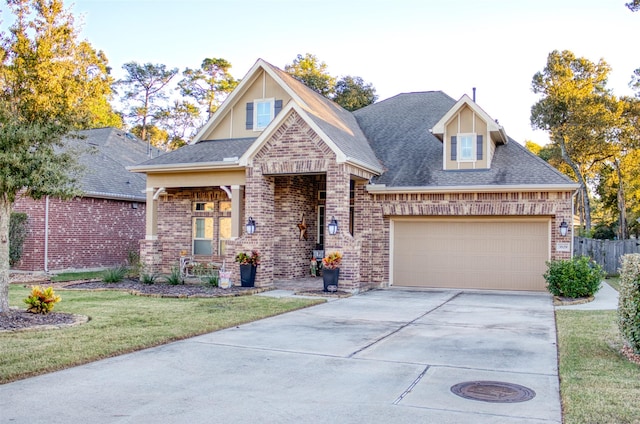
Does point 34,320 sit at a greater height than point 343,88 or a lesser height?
lesser

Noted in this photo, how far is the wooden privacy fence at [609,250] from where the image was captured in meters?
23.6

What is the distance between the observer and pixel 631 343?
25.3 feet

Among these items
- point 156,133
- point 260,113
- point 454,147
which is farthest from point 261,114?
point 156,133

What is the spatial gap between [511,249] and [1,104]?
43.0ft

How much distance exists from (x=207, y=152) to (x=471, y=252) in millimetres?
8951

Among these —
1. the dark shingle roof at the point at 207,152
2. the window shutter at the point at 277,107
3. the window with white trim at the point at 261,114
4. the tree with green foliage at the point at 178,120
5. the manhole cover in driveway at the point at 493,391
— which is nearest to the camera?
the manhole cover in driveway at the point at 493,391

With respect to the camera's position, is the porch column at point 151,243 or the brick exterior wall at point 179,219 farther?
the brick exterior wall at point 179,219

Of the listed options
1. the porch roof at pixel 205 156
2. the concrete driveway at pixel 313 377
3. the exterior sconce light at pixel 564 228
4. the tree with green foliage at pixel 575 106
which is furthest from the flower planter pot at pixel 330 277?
the tree with green foliage at pixel 575 106

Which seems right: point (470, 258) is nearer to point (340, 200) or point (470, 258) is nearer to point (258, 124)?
point (340, 200)

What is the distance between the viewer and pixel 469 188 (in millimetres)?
15984

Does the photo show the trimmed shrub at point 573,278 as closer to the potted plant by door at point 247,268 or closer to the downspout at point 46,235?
the potted plant by door at point 247,268

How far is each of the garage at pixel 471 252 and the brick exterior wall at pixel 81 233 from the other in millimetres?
11502

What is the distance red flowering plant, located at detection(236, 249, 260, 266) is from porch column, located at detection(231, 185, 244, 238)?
1.10 m

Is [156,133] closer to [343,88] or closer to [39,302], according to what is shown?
[343,88]
